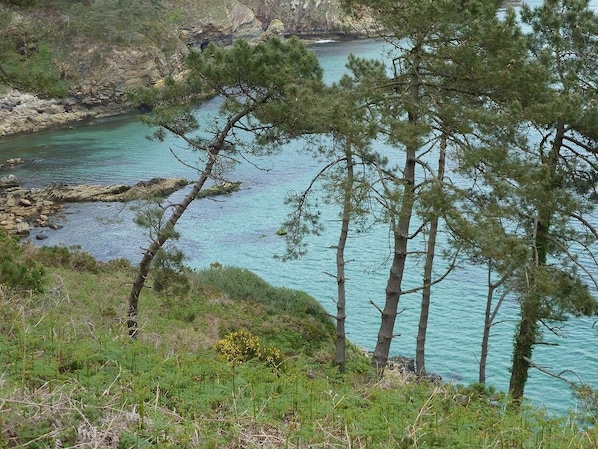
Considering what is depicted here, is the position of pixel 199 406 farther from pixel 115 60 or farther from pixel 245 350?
pixel 115 60

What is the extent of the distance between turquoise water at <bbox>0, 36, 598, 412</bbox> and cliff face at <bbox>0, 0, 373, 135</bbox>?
472cm

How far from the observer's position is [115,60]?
6378cm

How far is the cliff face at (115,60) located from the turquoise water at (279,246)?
15.5 feet

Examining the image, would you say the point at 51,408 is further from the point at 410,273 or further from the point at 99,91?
the point at 99,91

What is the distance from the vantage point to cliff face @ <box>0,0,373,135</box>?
5781 cm

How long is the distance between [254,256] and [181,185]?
1234 centimetres

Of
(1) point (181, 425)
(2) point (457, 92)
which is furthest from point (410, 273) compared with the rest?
(1) point (181, 425)

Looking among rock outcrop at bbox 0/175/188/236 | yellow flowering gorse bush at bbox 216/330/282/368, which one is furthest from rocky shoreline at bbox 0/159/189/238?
yellow flowering gorse bush at bbox 216/330/282/368

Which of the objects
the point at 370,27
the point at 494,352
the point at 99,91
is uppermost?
the point at 370,27

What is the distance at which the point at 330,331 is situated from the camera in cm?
2241

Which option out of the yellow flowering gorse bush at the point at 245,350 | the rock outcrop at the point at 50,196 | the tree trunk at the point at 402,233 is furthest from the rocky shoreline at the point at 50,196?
the tree trunk at the point at 402,233

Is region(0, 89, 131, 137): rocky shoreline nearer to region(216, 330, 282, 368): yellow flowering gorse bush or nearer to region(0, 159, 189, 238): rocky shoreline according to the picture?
region(0, 159, 189, 238): rocky shoreline

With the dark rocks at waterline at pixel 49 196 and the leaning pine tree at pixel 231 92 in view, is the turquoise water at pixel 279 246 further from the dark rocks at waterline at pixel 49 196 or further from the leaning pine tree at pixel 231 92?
the leaning pine tree at pixel 231 92

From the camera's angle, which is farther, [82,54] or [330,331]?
[82,54]
